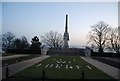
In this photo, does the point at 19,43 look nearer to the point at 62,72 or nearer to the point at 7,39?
the point at 7,39

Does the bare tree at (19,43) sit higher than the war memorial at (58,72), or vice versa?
the bare tree at (19,43)

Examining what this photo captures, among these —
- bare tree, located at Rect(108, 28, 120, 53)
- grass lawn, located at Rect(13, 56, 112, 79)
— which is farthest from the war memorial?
→ bare tree, located at Rect(108, 28, 120, 53)

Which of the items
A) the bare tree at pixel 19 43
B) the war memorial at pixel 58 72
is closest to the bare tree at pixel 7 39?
the bare tree at pixel 19 43

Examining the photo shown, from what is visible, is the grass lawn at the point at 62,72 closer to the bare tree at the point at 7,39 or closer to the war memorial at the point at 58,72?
the war memorial at the point at 58,72

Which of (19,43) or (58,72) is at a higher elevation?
(19,43)

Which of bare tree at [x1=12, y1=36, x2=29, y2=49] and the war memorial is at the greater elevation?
bare tree at [x1=12, y1=36, x2=29, y2=49]

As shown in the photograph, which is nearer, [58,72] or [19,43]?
[58,72]

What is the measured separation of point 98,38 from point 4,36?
116 feet

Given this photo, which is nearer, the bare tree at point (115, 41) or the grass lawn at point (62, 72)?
the grass lawn at point (62, 72)

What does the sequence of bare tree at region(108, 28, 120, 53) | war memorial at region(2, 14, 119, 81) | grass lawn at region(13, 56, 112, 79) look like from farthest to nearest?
bare tree at region(108, 28, 120, 53), grass lawn at region(13, 56, 112, 79), war memorial at region(2, 14, 119, 81)

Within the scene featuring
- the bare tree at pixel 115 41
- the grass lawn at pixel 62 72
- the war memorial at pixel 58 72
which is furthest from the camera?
the bare tree at pixel 115 41

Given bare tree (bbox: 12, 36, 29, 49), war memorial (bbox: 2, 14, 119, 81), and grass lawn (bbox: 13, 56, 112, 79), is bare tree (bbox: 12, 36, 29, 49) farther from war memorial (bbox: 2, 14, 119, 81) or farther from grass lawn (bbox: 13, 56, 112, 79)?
grass lawn (bbox: 13, 56, 112, 79)

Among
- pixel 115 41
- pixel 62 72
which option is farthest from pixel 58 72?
pixel 115 41

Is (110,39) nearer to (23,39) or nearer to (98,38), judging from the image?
(98,38)
